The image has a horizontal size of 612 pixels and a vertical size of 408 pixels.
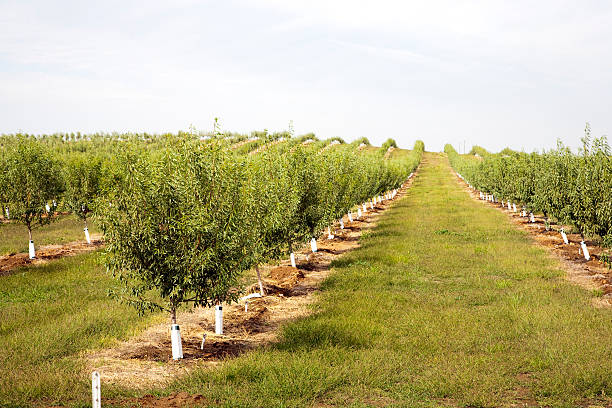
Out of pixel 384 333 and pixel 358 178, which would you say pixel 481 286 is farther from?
pixel 358 178

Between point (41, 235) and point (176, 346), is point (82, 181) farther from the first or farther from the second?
point (176, 346)

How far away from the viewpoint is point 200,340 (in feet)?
58.5

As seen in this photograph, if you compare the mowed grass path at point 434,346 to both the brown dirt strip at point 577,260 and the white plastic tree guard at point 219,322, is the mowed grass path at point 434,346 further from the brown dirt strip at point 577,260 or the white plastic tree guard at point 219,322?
the white plastic tree guard at point 219,322

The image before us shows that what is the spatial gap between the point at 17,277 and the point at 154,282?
17.1 meters

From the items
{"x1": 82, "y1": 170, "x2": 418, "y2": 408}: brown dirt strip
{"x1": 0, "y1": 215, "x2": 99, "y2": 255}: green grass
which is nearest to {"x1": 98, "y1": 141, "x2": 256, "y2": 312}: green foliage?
{"x1": 82, "y1": 170, "x2": 418, "y2": 408}: brown dirt strip

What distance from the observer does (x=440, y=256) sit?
106ft

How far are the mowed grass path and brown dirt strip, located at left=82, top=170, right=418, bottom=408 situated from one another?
36.2 inches

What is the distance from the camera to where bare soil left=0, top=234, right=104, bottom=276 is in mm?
31594

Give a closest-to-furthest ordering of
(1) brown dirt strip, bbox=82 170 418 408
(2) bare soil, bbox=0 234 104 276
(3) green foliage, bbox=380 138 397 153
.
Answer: (1) brown dirt strip, bbox=82 170 418 408, (2) bare soil, bbox=0 234 104 276, (3) green foliage, bbox=380 138 397 153

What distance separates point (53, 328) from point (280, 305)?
345 inches

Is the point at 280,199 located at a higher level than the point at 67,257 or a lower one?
higher

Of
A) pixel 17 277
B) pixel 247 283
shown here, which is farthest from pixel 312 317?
pixel 17 277

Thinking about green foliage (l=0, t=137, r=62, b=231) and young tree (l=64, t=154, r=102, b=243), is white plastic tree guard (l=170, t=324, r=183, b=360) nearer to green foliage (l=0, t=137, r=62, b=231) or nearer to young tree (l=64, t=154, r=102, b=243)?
green foliage (l=0, t=137, r=62, b=231)

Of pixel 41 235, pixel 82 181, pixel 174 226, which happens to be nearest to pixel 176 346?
pixel 174 226
